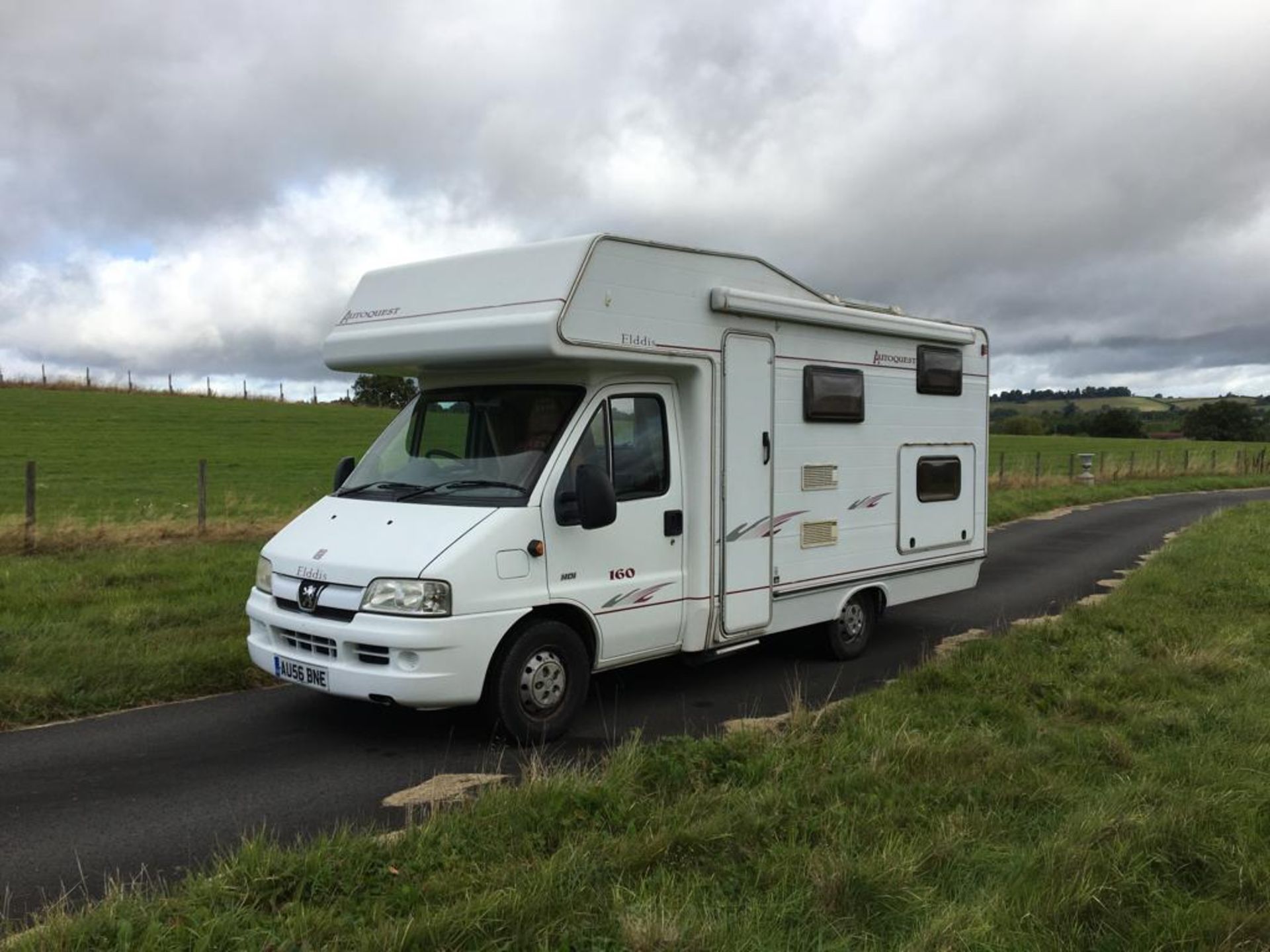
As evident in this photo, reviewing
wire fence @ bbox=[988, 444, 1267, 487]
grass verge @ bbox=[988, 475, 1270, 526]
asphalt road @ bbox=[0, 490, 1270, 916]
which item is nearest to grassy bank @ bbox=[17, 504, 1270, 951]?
asphalt road @ bbox=[0, 490, 1270, 916]

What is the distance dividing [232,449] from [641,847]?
119 ft

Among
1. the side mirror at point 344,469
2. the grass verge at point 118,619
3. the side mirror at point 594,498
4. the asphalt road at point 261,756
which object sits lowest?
the asphalt road at point 261,756

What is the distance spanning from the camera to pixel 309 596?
565cm

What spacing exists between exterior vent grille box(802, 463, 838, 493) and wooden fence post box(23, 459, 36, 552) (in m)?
9.22

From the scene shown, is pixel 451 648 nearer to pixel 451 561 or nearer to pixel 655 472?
pixel 451 561

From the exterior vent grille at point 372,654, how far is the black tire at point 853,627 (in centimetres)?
386

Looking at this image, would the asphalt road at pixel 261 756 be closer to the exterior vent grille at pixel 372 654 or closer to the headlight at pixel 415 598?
the exterior vent grille at pixel 372 654

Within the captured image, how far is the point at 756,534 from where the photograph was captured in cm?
706

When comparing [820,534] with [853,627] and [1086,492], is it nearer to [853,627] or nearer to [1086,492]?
[853,627]

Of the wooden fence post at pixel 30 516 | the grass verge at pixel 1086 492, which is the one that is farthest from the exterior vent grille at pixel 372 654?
the grass verge at pixel 1086 492

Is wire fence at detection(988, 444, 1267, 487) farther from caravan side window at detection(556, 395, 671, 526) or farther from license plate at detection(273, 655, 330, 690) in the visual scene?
license plate at detection(273, 655, 330, 690)

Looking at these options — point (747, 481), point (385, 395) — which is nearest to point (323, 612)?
point (747, 481)

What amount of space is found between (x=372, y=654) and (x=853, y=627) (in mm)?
4284

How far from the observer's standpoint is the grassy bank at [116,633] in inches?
255
